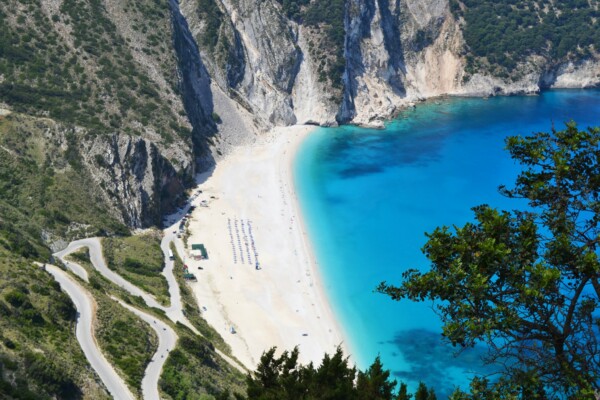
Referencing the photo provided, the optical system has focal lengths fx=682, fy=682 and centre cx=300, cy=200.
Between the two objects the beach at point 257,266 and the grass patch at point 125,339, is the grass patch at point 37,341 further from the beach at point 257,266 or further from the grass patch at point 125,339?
the beach at point 257,266

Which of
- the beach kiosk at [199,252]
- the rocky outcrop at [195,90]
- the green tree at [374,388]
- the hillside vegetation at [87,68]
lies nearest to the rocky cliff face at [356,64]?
the rocky outcrop at [195,90]

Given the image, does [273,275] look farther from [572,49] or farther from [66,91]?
[572,49]

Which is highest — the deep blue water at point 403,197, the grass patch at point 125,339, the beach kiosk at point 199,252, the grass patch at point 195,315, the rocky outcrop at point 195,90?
the rocky outcrop at point 195,90

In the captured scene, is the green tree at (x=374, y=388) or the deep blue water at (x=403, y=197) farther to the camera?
A: the deep blue water at (x=403, y=197)

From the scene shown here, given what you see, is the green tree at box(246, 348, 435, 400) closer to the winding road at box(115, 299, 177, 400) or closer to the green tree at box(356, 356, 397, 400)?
the green tree at box(356, 356, 397, 400)

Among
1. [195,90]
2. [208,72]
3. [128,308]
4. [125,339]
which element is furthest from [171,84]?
[125,339]

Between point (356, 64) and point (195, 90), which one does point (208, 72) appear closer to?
point (195, 90)

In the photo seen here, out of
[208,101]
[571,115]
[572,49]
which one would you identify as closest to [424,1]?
[572,49]
